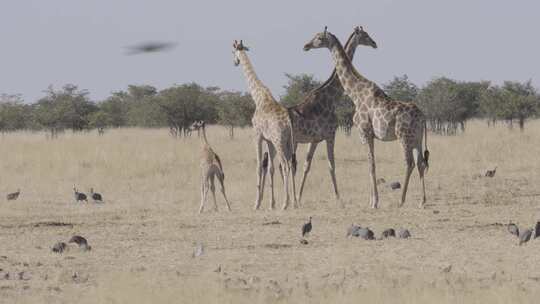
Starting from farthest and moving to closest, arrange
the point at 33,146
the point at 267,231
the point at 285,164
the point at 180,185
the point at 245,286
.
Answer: the point at 33,146 < the point at 180,185 < the point at 285,164 < the point at 267,231 < the point at 245,286

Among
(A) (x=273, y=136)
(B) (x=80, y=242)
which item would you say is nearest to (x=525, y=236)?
(B) (x=80, y=242)

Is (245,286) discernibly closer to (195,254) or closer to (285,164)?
(195,254)

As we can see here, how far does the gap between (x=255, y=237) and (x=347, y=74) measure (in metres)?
5.10

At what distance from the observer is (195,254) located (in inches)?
416

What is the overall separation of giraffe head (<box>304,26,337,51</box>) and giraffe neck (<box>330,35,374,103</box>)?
35 mm

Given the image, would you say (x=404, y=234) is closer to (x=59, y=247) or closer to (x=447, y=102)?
(x=59, y=247)

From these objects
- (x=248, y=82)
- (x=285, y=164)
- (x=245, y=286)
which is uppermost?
(x=248, y=82)

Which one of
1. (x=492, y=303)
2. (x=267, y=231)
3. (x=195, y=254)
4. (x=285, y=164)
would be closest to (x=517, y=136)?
(x=285, y=164)

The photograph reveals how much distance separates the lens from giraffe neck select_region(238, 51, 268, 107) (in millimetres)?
16438

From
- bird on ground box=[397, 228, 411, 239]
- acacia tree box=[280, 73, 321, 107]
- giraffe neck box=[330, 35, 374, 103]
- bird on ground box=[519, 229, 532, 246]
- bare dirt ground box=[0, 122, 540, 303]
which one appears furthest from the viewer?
acacia tree box=[280, 73, 321, 107]

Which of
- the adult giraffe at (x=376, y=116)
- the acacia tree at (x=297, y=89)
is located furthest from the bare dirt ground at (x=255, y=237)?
the acacia tree at (x=297, y=89)

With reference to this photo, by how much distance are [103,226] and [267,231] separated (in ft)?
7.32

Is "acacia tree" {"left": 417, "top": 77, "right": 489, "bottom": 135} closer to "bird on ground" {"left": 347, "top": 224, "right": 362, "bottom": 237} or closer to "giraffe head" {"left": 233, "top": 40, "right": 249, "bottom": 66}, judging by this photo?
"giraffe head" {"left": 233, "top": 40, "right": 249, "bottom": 66}

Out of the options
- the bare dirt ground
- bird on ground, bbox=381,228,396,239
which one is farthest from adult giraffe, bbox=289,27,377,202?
bird on ground, bbox=381,228,396,239
